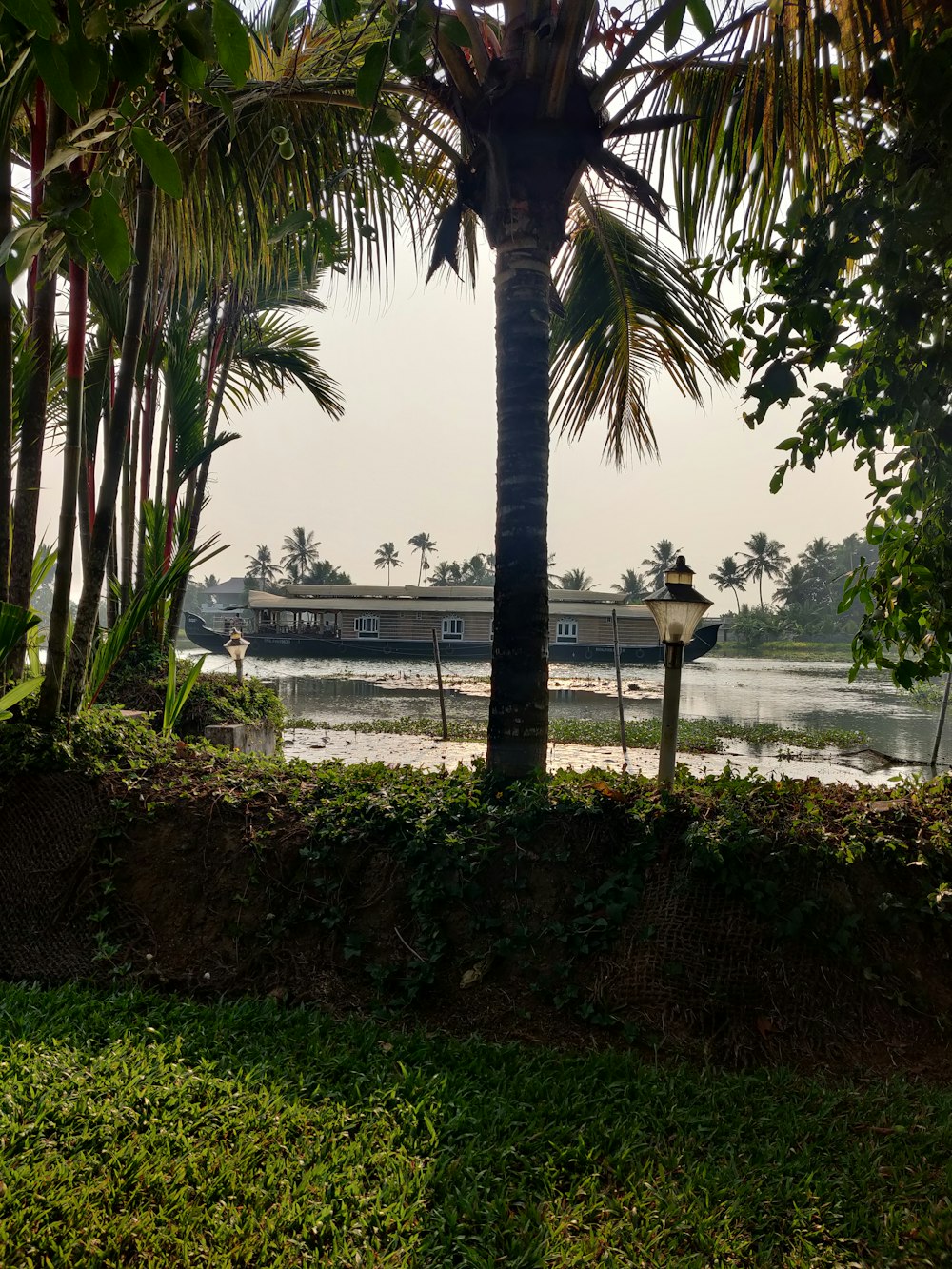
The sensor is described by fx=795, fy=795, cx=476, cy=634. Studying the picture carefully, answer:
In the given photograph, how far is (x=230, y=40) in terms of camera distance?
3.50 ft

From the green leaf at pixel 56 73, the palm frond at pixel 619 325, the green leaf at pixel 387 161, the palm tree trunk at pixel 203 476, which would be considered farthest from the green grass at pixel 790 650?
the green leaf at pixel 56 73

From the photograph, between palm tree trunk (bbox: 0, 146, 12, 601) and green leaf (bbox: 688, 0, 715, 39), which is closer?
green leaf (bbox: 688, 0, 715, 39)

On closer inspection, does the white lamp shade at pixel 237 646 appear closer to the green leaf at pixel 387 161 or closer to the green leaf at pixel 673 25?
the green leaf at pixel 387 161

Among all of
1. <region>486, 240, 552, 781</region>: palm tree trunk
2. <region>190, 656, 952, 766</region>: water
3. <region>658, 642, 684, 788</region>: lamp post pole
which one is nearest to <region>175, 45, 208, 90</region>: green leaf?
<region>486, 240, 552, 781</region>: palm tree trunk

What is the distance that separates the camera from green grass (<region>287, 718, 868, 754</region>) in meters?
12.9

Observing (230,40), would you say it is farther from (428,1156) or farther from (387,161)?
(428,1156)

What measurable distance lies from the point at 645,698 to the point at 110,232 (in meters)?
22.2

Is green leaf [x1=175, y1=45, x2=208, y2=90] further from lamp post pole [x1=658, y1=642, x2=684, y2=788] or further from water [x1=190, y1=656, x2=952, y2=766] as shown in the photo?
water [x1=190, y1=656, x2=952, y2=766]

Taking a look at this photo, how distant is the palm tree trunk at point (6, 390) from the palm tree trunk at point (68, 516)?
0.79 ft

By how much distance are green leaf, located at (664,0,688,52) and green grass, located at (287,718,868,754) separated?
11.6 m

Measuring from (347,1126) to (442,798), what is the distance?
162 centimetres

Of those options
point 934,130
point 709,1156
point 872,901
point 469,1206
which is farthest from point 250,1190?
point 934,130

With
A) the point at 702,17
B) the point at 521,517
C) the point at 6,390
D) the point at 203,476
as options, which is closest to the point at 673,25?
the point at 702,17

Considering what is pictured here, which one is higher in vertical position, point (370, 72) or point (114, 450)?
point (114, 450)
